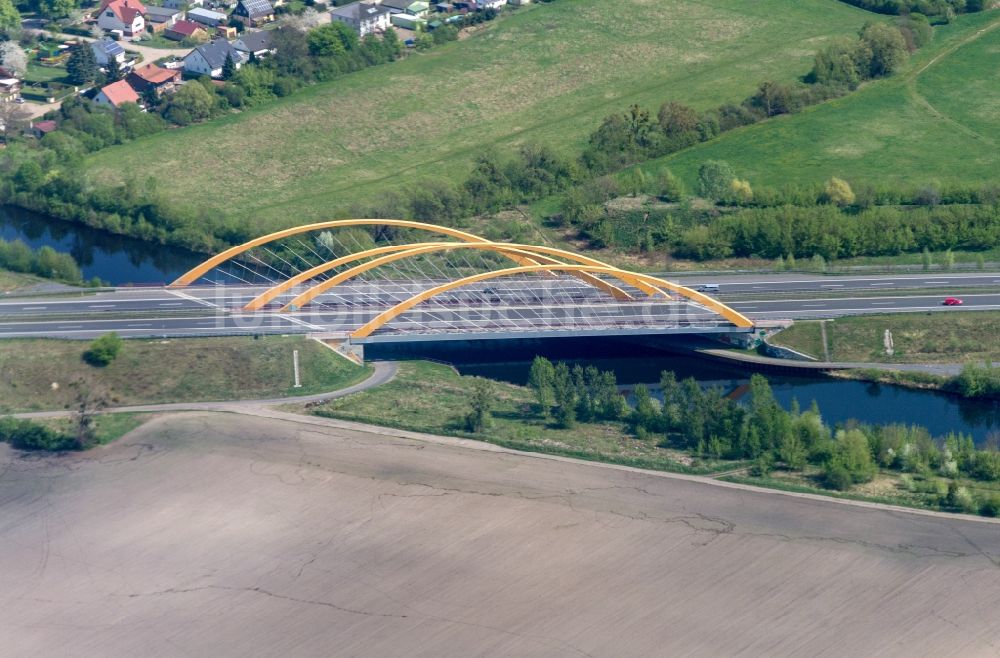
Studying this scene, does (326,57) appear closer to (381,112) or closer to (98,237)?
(381,112)

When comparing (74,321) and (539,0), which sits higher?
(539,0)

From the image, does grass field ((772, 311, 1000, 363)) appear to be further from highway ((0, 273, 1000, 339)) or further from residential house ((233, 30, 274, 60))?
residential house ((233, 30, 274, 60))

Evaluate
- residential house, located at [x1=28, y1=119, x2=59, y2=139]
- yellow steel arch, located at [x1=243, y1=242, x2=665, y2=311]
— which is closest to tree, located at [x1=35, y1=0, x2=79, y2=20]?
residential house, located at [x1=28, y1=119, x2=59, y2=139]

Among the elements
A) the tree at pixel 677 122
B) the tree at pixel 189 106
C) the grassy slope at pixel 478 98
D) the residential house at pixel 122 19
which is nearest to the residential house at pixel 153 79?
the tree at pixel 189 106

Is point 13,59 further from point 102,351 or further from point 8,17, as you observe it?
point 102,351

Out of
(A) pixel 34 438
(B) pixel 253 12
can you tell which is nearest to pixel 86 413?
(A) pixel 34 438

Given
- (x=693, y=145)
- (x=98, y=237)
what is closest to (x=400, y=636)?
(x=98, y=237)
